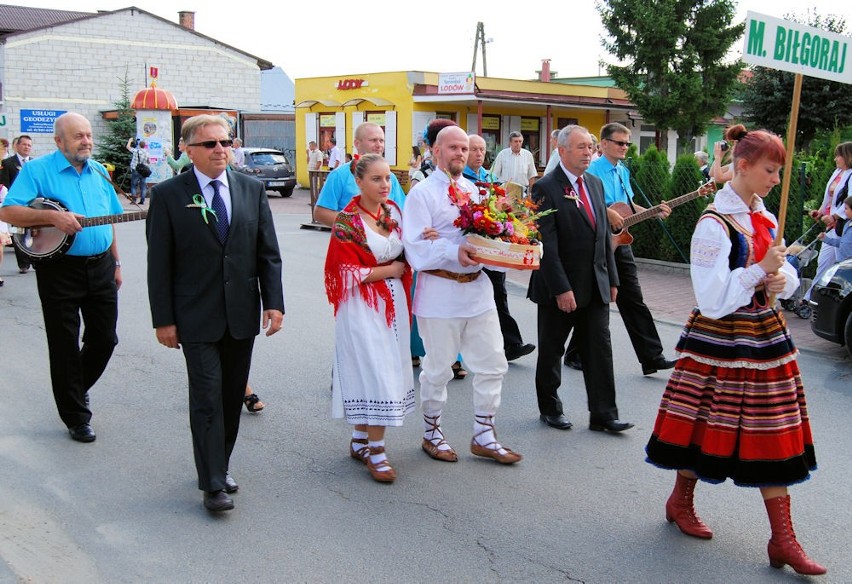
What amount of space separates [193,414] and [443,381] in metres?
1.53

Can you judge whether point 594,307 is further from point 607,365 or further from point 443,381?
point 443,381

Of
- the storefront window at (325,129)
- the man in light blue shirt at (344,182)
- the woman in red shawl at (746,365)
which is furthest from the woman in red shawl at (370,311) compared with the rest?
the storefront window at (325,129)

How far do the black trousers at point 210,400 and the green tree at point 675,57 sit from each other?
33240 mm

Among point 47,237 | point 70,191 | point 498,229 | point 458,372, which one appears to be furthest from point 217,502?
point 458,372

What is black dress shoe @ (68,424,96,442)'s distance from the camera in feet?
19.7

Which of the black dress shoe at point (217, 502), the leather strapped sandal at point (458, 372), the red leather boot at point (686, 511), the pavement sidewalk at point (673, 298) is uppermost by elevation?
the red leather boot at point (686, 511)

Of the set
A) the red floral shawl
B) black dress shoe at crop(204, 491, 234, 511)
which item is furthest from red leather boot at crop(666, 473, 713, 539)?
black dress shoe at crop(204, 491, 234, 511)

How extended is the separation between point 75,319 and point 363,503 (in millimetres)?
2371

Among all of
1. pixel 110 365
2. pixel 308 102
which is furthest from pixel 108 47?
pixel 110 365

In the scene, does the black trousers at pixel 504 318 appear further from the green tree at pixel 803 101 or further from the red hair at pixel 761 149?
the green tree at pixel 803 101

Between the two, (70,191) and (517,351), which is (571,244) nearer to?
(517,351)

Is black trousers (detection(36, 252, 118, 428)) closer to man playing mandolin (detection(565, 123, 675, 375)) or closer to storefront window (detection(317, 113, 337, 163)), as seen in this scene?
man playing mandolin (detection(565, 123, 675, 375))

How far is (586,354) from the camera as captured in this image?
6.18 m

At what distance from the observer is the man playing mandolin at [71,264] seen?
590 cm
